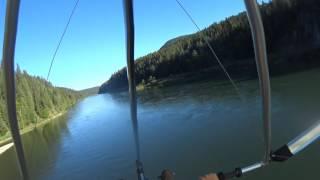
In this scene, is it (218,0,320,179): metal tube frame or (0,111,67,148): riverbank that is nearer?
(218,0,320,179): metal tube frame

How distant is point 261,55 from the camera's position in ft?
23.1

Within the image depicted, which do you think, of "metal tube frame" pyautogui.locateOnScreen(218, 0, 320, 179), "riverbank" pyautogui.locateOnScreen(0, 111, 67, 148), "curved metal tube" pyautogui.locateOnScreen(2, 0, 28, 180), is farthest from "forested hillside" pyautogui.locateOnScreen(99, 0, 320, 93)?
"curved metal tube" pyautogui.locateOnScreen(2, 0, 28, 180)

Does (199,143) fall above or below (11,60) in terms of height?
below

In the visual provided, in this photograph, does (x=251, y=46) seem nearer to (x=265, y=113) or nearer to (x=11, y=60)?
(x=265, y=113)

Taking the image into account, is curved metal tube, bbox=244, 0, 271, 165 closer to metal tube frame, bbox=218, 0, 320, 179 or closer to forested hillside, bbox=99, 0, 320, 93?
metal tube frame, bbox=218, 0, 320, 179

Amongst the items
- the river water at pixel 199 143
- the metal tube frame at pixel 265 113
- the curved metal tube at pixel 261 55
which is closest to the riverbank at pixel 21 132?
the river water at pixel 199 143

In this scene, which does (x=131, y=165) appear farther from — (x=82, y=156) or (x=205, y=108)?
(x=205, y=108)

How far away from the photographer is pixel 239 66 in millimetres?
96812

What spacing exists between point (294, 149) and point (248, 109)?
35.7 m

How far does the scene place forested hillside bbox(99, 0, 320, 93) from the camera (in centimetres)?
8680

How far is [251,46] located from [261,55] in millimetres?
99610

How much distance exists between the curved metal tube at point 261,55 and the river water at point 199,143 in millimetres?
13733

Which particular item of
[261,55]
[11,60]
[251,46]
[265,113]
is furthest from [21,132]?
[261,55]

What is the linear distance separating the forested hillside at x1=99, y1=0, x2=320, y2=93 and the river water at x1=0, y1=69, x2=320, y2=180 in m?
26.1
